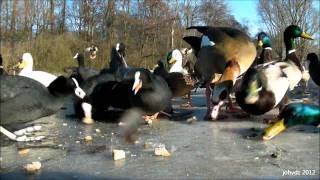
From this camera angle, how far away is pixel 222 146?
4.84 metres

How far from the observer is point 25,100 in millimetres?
5402

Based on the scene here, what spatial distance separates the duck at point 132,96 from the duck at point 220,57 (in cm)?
77

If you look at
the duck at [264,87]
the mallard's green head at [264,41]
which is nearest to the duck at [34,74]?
the duck at [264,87]

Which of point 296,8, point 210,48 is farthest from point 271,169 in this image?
point 296,8

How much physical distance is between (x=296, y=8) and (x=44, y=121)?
2303cm

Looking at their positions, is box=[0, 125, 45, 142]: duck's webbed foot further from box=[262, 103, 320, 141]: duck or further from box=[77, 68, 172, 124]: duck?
box=[262, 103, 320, 141]: duck

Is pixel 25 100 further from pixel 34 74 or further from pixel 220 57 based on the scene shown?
pixel 220 57

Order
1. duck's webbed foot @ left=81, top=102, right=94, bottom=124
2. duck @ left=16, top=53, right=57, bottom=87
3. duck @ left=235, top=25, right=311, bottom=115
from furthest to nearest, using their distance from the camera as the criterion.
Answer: duck @ left=16, top=53, right=57, bottom=87 < duck's webbed foot @ left=81, top=102, right=94, bottom=124 < duck @ left=235, top=25, right=311, bottom=115

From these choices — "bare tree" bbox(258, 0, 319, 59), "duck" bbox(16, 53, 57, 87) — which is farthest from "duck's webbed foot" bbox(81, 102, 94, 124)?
"bare tree" bbox(258, 0, 319, 59)

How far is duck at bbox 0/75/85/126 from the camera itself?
17.6 feet

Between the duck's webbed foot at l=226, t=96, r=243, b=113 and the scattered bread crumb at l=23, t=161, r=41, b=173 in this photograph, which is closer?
the scattered bread crumb at l=23, t=161, r=41, b=173

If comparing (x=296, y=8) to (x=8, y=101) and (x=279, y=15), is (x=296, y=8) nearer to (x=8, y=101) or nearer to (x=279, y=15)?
(x=279, y=15)

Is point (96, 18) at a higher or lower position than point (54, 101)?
higher

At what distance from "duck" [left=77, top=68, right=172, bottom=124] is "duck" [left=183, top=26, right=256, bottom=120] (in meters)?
0.77
